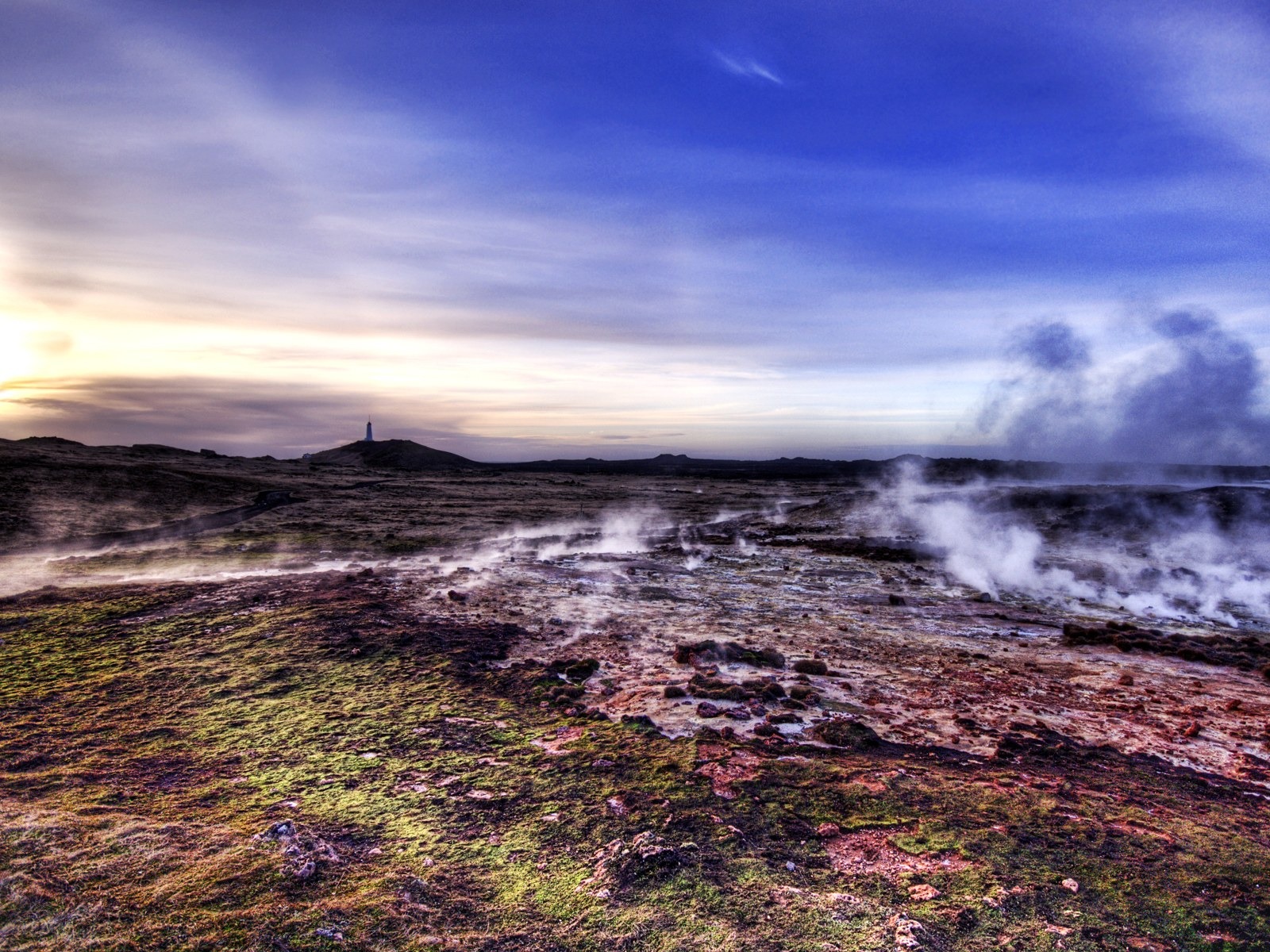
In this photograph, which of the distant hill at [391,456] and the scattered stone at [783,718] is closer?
the scattered stone at [783,718]

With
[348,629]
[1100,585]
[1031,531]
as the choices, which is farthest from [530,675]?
[1031,531]

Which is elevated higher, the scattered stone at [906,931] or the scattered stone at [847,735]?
the scattered stone at [906,931]

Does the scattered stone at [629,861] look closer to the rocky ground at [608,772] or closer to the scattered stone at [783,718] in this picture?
the rocky ground at [608,772]

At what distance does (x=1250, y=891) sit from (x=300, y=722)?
8.01 m

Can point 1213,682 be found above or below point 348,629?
below

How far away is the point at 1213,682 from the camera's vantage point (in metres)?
9.75

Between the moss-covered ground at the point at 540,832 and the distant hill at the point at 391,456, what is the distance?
72415mm

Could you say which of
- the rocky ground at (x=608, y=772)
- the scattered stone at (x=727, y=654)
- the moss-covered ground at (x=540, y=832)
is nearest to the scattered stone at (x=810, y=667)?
the rocky ground at (x=608, y=772)

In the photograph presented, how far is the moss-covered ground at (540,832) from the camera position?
3561mm

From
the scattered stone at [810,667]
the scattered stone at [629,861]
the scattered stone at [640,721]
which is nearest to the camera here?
the scattered stone at [629,861]

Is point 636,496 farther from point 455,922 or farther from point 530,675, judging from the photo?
point 455,922

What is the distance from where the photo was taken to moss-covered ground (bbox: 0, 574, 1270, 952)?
3.56 metres

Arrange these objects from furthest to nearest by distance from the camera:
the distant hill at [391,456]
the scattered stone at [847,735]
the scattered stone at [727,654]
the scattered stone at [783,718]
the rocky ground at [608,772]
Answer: the distant hill at [391,456], the scattered stone at [727,654], the scattered stone at [783,718], the scattered stone at [847,735], the rocky ground at [608,772]

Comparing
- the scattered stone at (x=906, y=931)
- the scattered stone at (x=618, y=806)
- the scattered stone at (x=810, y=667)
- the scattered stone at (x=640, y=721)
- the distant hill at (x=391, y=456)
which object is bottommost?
the scattered stone at (x=810, y=667)
